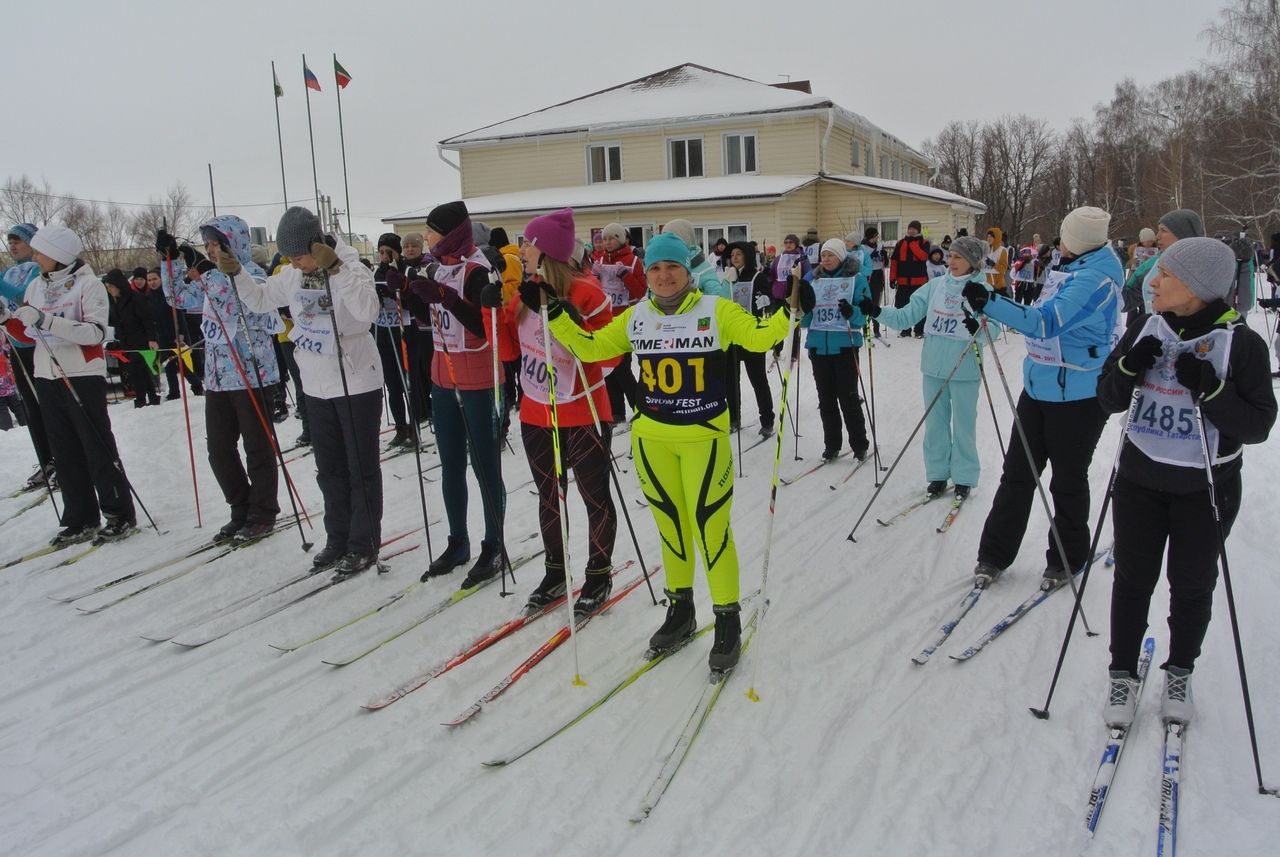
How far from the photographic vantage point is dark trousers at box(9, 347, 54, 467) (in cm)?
567

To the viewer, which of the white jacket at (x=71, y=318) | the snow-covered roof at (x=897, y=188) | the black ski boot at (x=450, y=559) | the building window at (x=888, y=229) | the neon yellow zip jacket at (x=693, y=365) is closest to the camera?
the neon yellow zip jacket at (x=693, y=365)

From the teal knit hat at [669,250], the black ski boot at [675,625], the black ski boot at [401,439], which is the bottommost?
the black ski boot at [675,625]

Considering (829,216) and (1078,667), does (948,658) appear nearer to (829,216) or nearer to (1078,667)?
(1078,667)

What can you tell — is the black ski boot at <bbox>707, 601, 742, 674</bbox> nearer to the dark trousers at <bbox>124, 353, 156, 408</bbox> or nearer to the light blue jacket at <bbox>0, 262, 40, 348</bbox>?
the light blue jacket at <bbox>0, 262, 40, 348</bbox>

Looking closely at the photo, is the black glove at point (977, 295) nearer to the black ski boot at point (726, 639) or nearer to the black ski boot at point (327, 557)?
the black ski boot at point (726, 639)

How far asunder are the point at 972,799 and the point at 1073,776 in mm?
395

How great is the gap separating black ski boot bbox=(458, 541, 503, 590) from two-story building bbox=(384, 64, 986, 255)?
1736cm

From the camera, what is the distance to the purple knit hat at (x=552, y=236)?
3.57 m

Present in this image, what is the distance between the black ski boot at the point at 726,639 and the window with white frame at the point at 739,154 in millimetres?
21427

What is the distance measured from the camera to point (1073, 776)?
270cm

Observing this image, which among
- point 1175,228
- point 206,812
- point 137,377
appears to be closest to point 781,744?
point 206,812

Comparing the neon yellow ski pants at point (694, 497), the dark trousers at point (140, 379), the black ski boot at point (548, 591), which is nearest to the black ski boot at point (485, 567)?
the black ski boot at point (548, 591)

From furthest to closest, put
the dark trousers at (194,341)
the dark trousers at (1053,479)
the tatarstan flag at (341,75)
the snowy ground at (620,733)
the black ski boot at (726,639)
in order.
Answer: the tatarstan flag at (341,75) < the dark trousers at (194,341) < the dark trousers at (1053,479) < the black ski boot at (726,639) < the snowy ground at (620,733)

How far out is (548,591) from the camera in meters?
4.11
